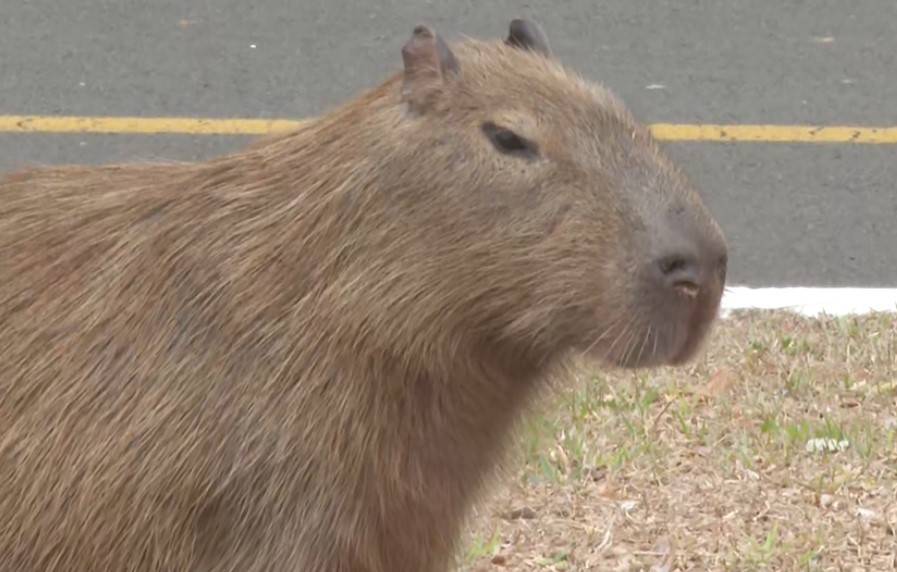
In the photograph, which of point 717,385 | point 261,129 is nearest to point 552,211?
point 717,385

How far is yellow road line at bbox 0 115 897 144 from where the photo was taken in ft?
23.8

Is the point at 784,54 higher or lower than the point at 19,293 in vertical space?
lower

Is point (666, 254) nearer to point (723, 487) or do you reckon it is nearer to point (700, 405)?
point (723, 487)

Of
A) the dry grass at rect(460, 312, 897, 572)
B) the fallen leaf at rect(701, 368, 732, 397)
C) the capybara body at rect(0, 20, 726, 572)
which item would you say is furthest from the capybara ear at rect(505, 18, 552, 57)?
the fallen leaf at rect(701, 368, 732, 397)

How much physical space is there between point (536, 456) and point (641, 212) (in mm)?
1689

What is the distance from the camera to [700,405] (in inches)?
187

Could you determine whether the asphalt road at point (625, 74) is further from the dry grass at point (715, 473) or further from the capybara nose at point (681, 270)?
the capybara nose at point (681, 270)

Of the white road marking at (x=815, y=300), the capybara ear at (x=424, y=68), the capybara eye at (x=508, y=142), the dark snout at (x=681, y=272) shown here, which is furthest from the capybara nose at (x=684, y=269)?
the white road marking at (x=815, y=300)

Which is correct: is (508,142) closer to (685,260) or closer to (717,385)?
(685,260)

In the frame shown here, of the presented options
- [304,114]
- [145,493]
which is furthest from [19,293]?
[304,114]

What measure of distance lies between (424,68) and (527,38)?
0.92 ft

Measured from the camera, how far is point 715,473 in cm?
439

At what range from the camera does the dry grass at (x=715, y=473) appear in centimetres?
409

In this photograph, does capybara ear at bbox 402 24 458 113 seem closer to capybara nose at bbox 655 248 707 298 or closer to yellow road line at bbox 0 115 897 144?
capybara nose at bbox 655 248 707 298
